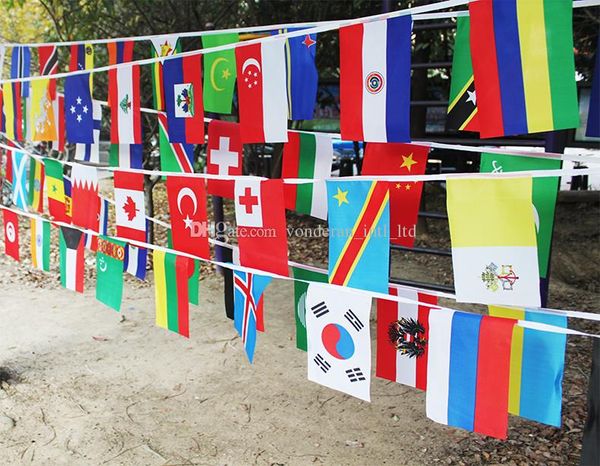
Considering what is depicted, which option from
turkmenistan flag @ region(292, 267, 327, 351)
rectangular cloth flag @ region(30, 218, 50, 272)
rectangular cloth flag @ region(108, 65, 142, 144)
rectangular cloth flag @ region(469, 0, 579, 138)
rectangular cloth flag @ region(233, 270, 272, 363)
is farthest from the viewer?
rectangular cloth flag @ region(30, 218, 50, 272)

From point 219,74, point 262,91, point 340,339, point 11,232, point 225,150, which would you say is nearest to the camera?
point 340,339

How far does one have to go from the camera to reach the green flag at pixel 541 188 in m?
1.83

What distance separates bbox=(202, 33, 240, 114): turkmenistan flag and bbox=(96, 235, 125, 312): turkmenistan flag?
37.4 inches

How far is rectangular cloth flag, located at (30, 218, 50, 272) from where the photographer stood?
11.2 ft

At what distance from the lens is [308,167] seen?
8.91ft

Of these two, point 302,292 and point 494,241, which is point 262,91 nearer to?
point 302,292

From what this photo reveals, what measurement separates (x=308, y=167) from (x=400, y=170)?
499 mm

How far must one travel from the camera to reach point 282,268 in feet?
7.83

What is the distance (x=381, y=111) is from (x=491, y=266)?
26.4 inches

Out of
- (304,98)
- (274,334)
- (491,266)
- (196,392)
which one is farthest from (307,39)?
(274,334)

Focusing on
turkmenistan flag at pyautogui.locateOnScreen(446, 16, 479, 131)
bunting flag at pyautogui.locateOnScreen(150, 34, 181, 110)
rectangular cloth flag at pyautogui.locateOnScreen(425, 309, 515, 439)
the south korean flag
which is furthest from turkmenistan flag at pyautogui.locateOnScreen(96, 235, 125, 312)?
turkmenistan flag at pyautogui.locateOnScreen(446, 16, 479, 131)

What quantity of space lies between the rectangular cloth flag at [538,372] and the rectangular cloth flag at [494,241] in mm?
126

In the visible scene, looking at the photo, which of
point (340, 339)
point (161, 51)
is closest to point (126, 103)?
point (161, 51)

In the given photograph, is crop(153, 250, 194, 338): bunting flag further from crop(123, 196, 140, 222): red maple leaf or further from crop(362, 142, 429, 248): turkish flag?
crop(362, 142, 429, 248): turkish flag
